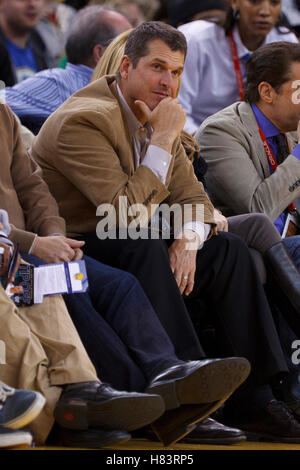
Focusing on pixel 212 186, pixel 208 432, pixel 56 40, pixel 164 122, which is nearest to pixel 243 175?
pixel 212 186

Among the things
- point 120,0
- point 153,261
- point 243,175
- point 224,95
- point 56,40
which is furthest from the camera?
point 56,40

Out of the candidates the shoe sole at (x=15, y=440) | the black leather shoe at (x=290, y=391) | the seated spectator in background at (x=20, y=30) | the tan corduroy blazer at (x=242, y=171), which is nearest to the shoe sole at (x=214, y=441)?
the black leather shoe at (x=290, y=391)

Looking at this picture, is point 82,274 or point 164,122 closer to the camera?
point 82,274

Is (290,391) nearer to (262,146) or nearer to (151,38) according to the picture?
(262,146)

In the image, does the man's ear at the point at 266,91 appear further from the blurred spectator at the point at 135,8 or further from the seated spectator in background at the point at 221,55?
the blurred spectator at the point at 135,8

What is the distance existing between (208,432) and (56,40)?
15.0 feet

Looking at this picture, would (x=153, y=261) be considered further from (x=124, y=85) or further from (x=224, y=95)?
(x=224, y=95)

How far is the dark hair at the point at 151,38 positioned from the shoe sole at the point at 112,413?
1.54 meters

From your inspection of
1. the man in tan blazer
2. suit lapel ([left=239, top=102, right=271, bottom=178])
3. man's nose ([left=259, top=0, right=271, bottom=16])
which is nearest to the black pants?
the man in tan blazer

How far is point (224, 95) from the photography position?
5.33 metres

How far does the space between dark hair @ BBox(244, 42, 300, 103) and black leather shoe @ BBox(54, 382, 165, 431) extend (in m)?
2.18

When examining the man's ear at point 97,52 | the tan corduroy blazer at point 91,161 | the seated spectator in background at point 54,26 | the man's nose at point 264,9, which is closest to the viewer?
the tan corduroy blazer at point 91,161

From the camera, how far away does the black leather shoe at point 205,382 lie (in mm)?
2711
